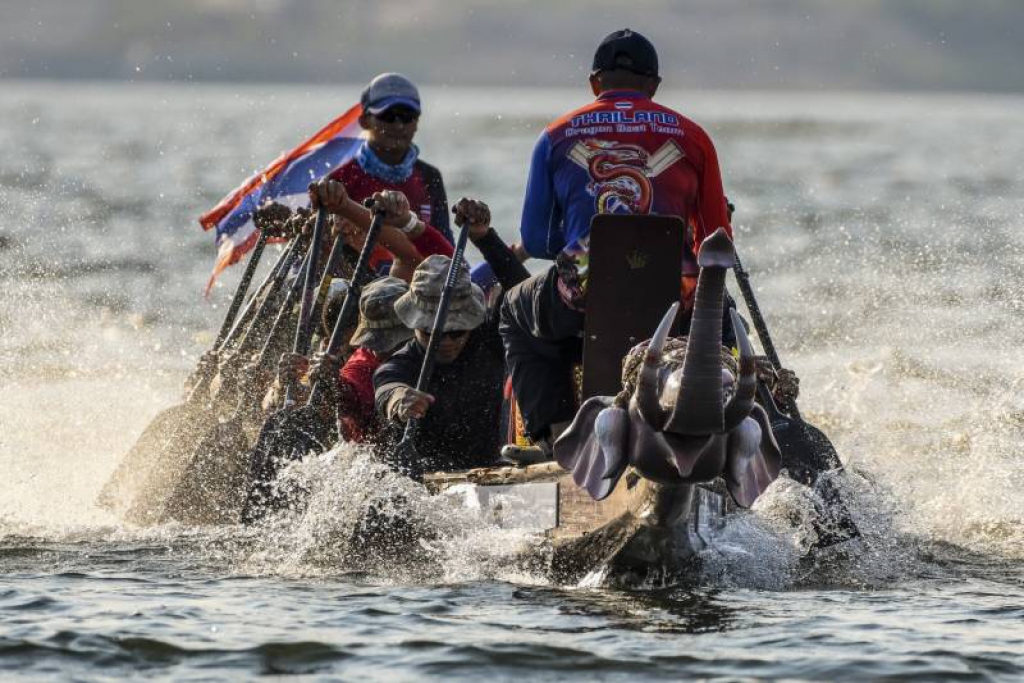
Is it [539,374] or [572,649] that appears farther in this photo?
[539,374]

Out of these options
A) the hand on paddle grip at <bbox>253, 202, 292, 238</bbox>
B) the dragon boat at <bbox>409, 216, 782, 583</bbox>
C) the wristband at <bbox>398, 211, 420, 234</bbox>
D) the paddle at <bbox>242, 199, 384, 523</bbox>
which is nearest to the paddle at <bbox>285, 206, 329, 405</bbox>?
the wristband at <bbox>398, 211, 420, 234</bbox>

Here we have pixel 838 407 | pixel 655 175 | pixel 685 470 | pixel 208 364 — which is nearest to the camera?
pixel 685 470

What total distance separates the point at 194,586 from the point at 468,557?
4.28 feet

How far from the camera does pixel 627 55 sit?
9602 millimetres

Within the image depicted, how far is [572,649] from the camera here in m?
8.20

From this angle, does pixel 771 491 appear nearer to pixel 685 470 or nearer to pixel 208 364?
pixel 685 470

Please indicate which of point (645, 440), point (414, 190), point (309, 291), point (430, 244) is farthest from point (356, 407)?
point (645, 440)

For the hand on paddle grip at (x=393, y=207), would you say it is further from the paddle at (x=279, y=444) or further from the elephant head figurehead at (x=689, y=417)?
the elephant head figurehead at (x=689, y=417)

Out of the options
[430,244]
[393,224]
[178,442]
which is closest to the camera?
[393,224]

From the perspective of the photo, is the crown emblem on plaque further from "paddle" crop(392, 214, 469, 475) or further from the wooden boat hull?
"paddle" crop(392, 214, 469, 475)

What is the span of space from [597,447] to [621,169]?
1.73 m

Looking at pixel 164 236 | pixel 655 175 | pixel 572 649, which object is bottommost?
pixel 572 649

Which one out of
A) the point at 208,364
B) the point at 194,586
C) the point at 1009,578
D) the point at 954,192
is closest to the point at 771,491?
the point at 1009,578

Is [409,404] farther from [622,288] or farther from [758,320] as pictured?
[758,320]
